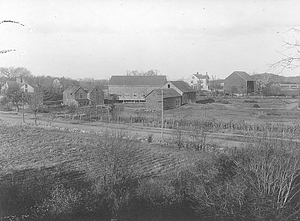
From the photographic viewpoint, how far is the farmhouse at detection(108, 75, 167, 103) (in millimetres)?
51000

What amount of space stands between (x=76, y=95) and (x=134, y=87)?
12259 mm

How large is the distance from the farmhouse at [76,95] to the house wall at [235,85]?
31914 mm

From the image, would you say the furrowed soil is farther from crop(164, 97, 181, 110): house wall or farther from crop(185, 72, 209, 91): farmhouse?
crop(185, 72, 209, 91): farmhouse

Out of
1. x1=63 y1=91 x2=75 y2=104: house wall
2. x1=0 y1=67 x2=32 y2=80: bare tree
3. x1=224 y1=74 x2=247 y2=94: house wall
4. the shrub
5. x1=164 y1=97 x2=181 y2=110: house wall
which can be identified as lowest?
the shrub

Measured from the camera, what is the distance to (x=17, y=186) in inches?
379

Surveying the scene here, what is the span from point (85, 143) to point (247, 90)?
162 ft

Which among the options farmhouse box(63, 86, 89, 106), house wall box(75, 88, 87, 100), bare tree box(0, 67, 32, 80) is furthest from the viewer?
bare tree box(0, 67, 32, 80)

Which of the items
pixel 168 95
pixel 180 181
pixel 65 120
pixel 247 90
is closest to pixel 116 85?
pixel 168 95

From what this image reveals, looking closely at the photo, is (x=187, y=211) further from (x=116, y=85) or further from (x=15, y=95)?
(x=116, y=85)

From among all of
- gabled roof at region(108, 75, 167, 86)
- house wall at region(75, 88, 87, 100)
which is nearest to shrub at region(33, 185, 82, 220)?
house wall at region(75, 88, 87, 100)

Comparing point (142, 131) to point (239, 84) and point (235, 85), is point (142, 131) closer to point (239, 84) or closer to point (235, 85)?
point (239, 84)

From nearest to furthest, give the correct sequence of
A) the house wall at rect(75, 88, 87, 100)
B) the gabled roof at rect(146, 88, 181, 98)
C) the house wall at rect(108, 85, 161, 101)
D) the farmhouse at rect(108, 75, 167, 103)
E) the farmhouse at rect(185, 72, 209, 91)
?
1. the gabled roof at rect(146, 88, 181, 98)
2. the house wall at rect(75, 88, 87, 100)
3. the house wall at rect(108, 85, 161, 101)
4. the farmhouse at rect(108, 75, 167, 103)
5. the farmhouse at rect(185, 72, 209, 91)

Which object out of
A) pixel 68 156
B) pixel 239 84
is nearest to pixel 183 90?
pixel 239 84

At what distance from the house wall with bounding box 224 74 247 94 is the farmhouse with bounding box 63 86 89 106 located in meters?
31.9
